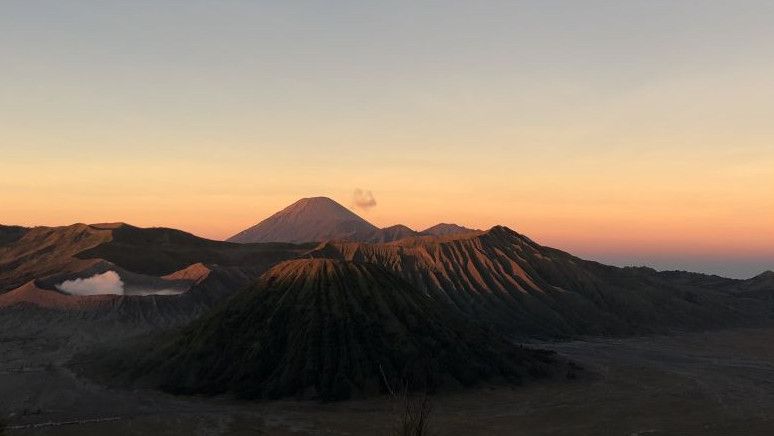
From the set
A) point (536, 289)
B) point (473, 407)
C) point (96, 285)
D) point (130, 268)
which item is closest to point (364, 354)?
point (473, 407)

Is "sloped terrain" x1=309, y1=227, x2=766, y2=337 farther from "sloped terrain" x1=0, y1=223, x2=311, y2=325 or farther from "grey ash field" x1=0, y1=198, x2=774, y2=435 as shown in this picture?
"sloped terrain" x1=0, y1=223, x2=311, y2=325

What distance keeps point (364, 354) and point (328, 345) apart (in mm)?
3471

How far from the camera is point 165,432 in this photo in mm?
39000

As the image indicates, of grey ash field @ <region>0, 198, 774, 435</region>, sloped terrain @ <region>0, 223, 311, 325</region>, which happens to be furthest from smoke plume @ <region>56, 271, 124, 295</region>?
sloped terrain @ <region>0, 223, 311, 325</region>

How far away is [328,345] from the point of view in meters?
55.3

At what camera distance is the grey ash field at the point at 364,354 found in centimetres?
4381

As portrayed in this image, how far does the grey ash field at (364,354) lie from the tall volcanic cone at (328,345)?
181 millimetres

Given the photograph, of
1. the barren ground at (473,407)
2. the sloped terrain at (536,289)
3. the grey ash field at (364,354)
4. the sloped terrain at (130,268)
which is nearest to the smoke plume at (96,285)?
the grey ash field at (364,354)

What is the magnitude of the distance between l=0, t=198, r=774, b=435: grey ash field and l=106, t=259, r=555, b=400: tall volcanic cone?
18cm

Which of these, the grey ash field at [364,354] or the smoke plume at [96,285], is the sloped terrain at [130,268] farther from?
the smoke plume at [96,285]

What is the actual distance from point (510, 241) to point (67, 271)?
86737 millimetres

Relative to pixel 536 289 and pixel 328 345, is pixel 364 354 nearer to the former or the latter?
pixel 328 345

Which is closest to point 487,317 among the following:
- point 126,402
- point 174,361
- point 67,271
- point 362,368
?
point 362,368

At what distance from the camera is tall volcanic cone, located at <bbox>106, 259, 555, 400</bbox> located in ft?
172
